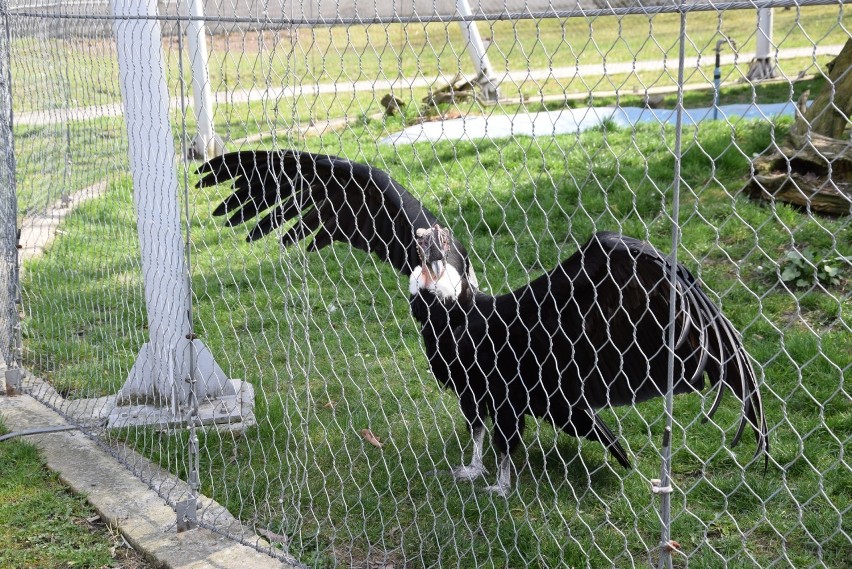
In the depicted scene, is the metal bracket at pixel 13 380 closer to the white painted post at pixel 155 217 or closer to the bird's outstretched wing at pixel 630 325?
the white painted post at pixel 155 217

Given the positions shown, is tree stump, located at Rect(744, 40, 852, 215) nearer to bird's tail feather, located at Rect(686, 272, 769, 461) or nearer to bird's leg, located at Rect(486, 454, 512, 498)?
bird's leg, located at Rect(486, 454, 512, 498)

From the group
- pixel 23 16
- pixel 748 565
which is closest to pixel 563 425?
pixel 748 565

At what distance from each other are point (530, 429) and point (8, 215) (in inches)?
102

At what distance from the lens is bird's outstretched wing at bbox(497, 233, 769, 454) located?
2.41 meters

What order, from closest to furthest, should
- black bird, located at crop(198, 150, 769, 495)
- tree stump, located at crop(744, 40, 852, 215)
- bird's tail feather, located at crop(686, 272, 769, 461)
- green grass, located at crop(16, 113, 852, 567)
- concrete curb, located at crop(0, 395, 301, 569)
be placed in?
bird's tail feather, located at crop(686, 272, 769, 461)
black bird, located at crop(198, 150, 769, 495)
green grass, located at crop(16, 113, 852, 567)
concrete curb, located at crop(0, 395, 301, 569)
tree stump, located at crop(744, 40, 852, 215)

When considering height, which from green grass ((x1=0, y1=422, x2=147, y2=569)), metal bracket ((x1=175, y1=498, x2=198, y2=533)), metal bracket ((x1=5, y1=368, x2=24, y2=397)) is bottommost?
metal bracket ((x1=5, y1=368, x2=24, y2=397))

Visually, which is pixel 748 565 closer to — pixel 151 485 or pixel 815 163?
pixel 151 485

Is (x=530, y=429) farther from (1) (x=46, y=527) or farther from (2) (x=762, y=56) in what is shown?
(2) (x=762, y=56)

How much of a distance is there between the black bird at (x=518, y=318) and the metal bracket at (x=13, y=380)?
1.38 metres

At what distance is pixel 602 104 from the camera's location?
8688 mm

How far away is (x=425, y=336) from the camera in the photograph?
11.7 ft

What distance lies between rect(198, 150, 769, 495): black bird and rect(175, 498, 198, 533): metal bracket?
0.95 meters

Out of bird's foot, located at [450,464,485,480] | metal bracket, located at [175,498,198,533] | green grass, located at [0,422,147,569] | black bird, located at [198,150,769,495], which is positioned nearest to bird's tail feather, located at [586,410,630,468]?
black bird, located at [198,150,769,495]

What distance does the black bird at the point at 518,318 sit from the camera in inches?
105
